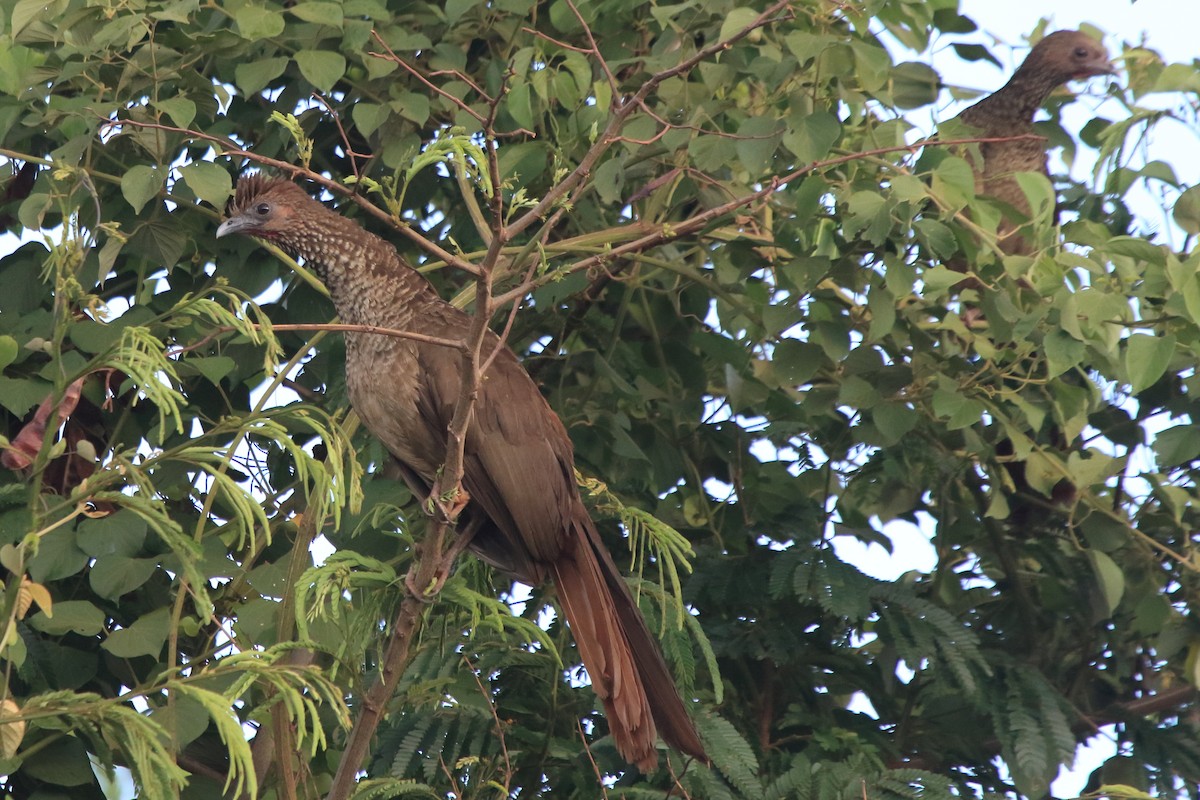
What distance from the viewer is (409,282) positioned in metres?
4.10

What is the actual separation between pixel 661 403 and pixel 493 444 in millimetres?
1050

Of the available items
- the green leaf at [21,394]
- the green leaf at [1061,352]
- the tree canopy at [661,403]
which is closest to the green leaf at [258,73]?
the tree canopy at [661,403]

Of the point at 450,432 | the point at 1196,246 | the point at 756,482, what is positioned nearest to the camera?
the point at 450,432

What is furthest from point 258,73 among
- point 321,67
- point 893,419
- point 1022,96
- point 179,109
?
point 1022,96

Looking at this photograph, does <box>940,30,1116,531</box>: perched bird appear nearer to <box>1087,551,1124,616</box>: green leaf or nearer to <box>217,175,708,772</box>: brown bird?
<box>1087,551,1124,616</box>: green leaf

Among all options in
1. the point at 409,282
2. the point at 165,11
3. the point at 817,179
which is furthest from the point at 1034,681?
the point at 165,11

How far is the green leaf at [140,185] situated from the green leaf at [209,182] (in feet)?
0.26

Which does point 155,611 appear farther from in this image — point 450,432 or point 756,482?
Result: point 756,482

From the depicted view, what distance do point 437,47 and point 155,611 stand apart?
1843 millimetres

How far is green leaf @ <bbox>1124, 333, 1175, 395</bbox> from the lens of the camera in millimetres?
3500

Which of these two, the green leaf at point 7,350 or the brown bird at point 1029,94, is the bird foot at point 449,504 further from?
the brown bird at point 1029,94

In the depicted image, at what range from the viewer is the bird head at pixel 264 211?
4137 mm

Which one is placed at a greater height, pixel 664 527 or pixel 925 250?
pixel 925 250

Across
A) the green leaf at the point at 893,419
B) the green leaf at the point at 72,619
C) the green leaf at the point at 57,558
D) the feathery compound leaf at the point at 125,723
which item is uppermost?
the green leaf at the point at 893,419
